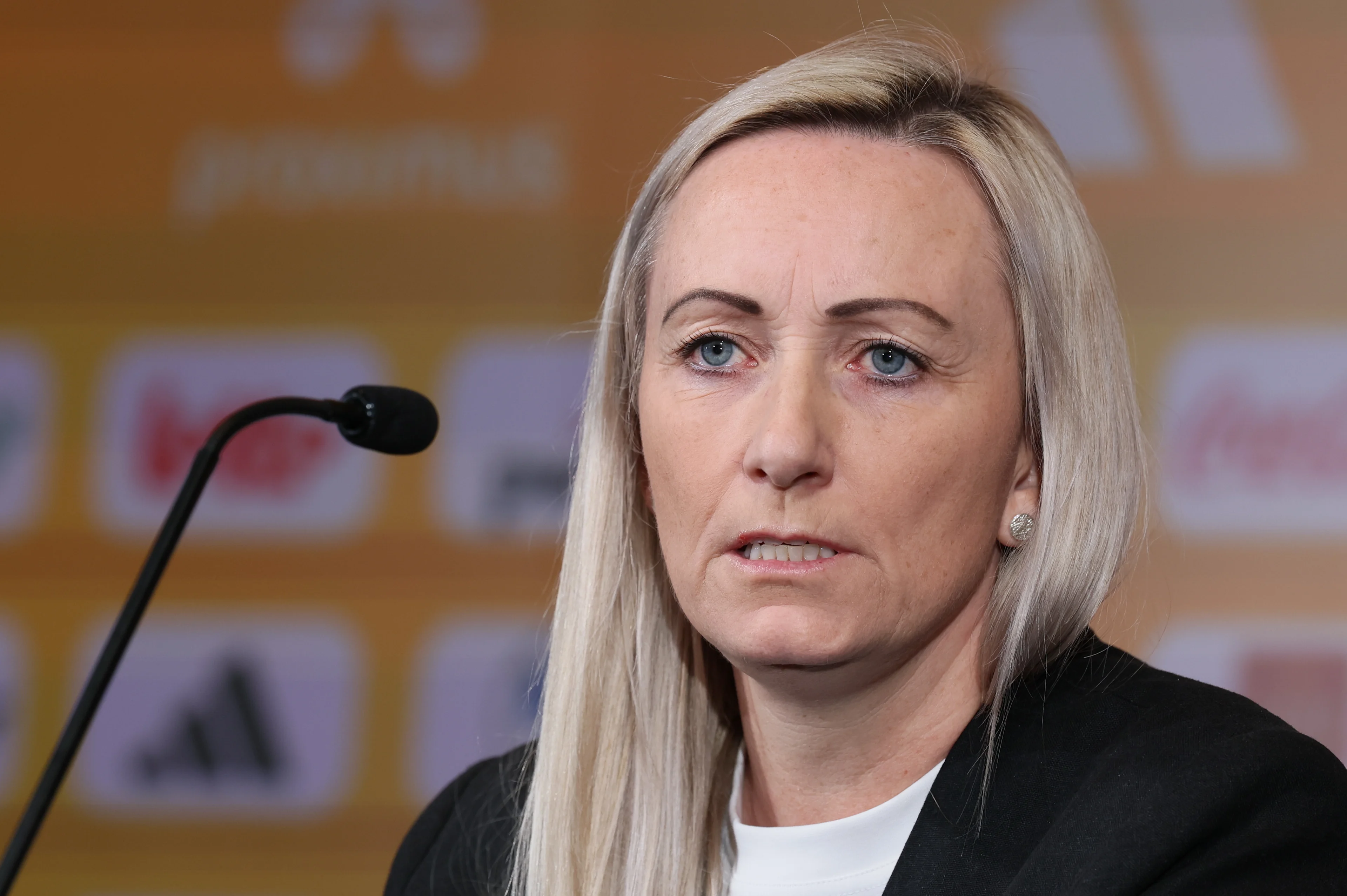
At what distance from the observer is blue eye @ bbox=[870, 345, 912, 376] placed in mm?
1592

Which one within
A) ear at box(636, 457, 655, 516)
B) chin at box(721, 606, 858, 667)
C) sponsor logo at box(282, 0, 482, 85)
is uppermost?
sponsor logo at box(282, 0, 482, 85)

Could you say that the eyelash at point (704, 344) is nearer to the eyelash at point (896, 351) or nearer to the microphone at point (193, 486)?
the eyelash at point (896, 351)

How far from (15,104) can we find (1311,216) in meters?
2.91

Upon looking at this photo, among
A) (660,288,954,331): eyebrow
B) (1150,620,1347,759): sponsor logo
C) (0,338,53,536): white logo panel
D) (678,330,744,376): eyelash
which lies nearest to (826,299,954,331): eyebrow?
(660,288,954,331): eyebrow

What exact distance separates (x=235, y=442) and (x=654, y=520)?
1.72m

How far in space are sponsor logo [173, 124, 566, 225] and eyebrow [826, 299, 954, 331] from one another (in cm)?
186

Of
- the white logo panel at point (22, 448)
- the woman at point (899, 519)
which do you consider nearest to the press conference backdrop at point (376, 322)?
the white logo panel at point (22, 448)

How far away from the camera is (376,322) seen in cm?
333

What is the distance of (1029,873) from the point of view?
1.42 metres

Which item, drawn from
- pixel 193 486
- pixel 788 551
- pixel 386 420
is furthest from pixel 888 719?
pixel 193 486

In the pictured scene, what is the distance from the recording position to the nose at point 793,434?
4.94 ft

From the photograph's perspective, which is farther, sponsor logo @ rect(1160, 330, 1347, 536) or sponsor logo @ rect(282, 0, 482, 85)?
sponsor logo @ rect(282, 0, 482, 85)

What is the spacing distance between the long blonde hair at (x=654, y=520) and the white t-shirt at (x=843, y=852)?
0.11 meters

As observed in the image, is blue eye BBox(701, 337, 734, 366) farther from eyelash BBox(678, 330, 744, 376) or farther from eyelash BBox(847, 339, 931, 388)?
eyelash BBox(847, 339, 931, 388)
